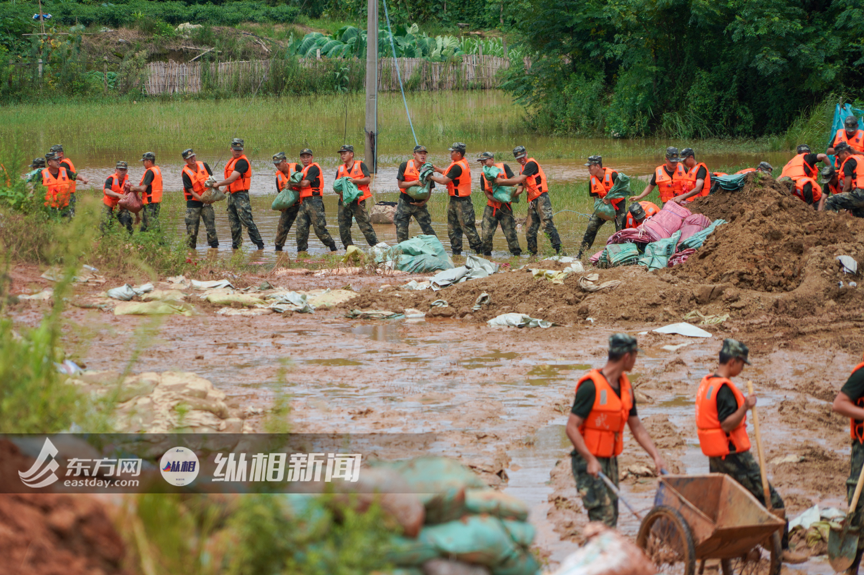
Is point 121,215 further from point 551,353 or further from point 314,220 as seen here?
point 551,353

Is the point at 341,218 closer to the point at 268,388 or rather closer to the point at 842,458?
the point at 268,388

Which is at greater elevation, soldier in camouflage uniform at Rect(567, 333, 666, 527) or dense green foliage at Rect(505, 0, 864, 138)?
dense green foliage at Rect(505, 0, 864, 138)

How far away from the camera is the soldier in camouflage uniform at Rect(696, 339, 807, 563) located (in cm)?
543

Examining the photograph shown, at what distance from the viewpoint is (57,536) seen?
342cm

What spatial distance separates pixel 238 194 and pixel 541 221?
5842mm

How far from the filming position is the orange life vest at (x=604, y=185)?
14359mm

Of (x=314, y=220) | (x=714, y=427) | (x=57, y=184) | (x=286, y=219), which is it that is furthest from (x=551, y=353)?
(x=57, y=184)

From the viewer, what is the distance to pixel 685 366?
8.98 m

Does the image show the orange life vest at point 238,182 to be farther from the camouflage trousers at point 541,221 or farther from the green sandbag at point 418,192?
the camouflage trousers at point 541,221

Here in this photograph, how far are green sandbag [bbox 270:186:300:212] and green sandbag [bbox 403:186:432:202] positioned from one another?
211 centimetres

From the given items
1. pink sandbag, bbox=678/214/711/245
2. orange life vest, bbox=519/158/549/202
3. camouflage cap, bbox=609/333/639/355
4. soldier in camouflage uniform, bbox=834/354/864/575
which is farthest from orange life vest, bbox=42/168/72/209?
soldier in camouflage uniform, bbox=834/354/864/575

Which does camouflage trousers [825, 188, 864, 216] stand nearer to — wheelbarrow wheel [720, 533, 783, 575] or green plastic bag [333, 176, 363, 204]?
green plastic bag [333, 176, 363, 204]

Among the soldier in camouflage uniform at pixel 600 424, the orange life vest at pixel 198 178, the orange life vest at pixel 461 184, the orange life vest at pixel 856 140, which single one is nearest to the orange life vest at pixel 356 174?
the orange life vest at pixel 461 184

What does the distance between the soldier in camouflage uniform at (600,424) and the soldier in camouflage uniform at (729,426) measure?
0.54 metres
